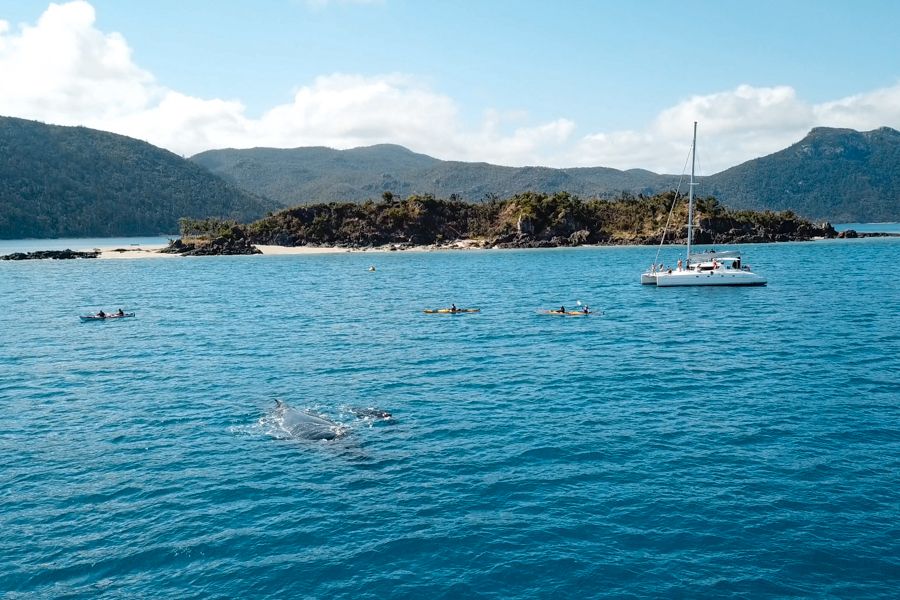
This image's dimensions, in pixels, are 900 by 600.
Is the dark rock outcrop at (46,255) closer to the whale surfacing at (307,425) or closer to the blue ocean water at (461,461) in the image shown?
the blue ocean water at (461,461)

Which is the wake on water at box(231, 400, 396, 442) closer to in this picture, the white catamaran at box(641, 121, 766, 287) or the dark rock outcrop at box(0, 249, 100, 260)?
the white catamaran at box(641, 121, 766, 287)

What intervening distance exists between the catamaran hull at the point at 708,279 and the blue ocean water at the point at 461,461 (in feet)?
87.1

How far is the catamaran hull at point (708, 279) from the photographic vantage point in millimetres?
92250

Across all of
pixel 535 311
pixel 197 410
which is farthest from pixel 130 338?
pixel 535 311

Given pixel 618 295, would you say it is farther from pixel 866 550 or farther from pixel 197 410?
pixel 866 550

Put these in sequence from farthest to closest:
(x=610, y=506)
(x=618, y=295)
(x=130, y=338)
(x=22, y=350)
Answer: (x=618, y=295) < (x=130, y=338) < (x=22, y=350) < (x=610, y=506)

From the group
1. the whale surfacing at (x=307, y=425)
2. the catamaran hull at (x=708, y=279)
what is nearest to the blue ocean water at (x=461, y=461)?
the whale surfacing at (x=307, y=425)

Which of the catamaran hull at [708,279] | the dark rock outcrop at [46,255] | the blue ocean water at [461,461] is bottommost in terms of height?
the blue ocean water at [461,461]

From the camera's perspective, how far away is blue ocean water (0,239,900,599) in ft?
66.6

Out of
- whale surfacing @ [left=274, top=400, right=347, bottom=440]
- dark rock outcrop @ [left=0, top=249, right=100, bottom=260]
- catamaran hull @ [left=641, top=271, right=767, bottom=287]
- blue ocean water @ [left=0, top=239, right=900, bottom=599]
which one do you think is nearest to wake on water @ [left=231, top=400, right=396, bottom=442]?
whale surfacing @ [left=274, top=400, right=347, bottom=440]

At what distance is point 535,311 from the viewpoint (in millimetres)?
73938

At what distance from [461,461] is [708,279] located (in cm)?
7458

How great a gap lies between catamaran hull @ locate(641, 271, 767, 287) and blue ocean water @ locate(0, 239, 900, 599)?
2654 centimetres

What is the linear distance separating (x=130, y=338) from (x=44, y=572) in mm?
43945
